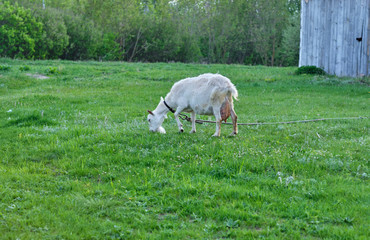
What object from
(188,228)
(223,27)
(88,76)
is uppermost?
(223,27)

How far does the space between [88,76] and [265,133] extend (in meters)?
14.2

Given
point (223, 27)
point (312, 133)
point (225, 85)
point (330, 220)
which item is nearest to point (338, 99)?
point (312, 133)

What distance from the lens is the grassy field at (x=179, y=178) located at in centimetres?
515

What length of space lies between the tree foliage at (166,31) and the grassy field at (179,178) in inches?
809

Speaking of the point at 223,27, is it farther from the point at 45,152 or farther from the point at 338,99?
the point at 45,152

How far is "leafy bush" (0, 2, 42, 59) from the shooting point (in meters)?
28.2

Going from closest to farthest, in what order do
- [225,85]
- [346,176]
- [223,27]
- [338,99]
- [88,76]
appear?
[346,176]
[225,85]
[338,99]
[88,76]
[223,27]

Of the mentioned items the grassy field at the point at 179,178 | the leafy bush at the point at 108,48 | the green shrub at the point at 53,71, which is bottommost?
the grassy field at the point at 179,178

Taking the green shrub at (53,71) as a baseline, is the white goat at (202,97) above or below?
below

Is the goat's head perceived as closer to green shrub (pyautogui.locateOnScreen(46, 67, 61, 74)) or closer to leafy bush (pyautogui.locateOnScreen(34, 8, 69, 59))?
green shrub (pyautogui.locateOnScreen(46, 67, 61, 74))

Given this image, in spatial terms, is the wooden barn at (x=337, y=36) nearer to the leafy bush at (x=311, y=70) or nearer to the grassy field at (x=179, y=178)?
the leafy bush at (x=311, y=70)

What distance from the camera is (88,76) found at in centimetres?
2194

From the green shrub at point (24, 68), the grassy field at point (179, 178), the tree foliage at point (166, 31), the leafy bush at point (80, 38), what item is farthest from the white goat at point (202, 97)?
the leafy bush at point (80, 38)

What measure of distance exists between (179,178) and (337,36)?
1778 centimetres
